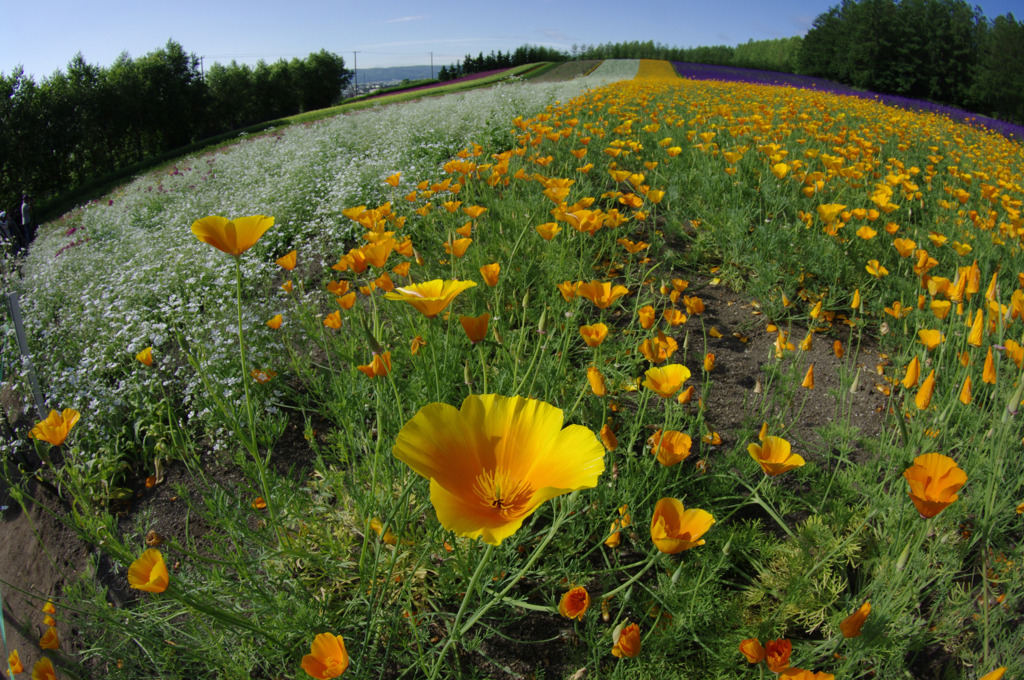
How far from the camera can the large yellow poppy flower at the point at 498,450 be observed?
859mm

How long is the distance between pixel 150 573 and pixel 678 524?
998mm

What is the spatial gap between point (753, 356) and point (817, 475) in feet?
2.68

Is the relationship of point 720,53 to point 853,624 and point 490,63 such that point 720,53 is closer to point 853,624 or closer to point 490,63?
point 490,63

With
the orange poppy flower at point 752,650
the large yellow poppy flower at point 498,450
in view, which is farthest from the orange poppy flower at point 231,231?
the orange poppy flower at point 752,650

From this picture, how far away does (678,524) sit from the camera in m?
0.98

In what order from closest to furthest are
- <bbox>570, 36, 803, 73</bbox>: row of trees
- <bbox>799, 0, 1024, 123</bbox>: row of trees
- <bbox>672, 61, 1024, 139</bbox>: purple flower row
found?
<bbox>672, 61, 1024, 139</bbox>: purple flower row → <bbox>799, 0, 1024, 123</bbox>: row of trees → <bbox>570, 36, 803, 73</bbox>: row of trees

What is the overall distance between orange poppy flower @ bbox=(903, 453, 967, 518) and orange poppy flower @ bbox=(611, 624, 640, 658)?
55 centimetres

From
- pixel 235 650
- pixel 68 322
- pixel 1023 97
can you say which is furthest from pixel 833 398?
pixel 1023 97

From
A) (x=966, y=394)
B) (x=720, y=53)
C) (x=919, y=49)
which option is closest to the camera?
(x=966, y=394)

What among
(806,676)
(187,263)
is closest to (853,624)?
(806,676)

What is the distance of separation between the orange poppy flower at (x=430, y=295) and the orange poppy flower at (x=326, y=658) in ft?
2.10

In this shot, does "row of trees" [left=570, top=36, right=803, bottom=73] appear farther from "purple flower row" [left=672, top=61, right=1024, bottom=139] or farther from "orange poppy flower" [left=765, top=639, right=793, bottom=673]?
"orange poppy flower" [left=765, top=639, right=793, bottom=673]

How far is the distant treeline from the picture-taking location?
15.7m

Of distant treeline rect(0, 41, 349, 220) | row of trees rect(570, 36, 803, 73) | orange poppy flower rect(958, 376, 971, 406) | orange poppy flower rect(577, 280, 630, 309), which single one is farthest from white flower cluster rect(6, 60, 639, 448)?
row of trees rect(570, 36, 803, 73)
